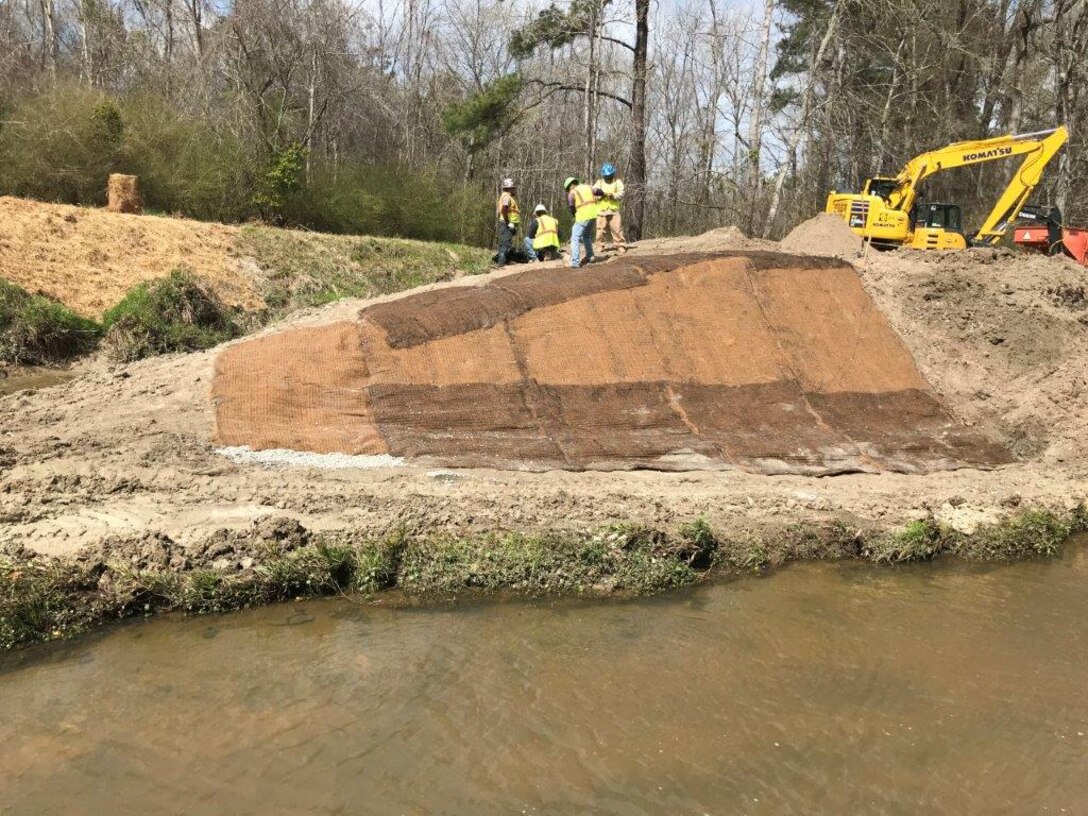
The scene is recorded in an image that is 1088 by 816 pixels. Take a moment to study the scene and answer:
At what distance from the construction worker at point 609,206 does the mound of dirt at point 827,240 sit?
9.90 ft

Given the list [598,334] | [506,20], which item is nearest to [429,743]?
[598,334]

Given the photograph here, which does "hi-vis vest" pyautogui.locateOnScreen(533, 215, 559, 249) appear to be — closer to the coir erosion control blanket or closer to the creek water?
the coir erosion control blanket

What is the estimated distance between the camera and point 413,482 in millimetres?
7344

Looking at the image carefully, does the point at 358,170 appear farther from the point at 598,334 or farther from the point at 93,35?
the point at 598,334

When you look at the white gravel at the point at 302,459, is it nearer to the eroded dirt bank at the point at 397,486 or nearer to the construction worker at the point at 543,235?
the eroded dirt bank at the point at 397,486

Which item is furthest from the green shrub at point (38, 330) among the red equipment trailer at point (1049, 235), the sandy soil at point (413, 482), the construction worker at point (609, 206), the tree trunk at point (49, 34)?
the tree trunk at point (49, 34)

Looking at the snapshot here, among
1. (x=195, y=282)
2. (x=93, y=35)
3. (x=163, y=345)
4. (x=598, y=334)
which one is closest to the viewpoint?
(x=598, y=334)

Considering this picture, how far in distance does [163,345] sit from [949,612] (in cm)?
1066

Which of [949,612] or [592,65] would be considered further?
[592,65]

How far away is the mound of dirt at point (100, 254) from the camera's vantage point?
12508 millimetres

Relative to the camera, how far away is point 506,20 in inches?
1257

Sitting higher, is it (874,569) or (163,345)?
(163,345)

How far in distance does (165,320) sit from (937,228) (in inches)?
528

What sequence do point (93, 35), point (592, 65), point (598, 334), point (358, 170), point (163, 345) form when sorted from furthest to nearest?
point (93, 35) < point (358, 170) < point (592, 65) < point (163, 345) < point (598, 334)
